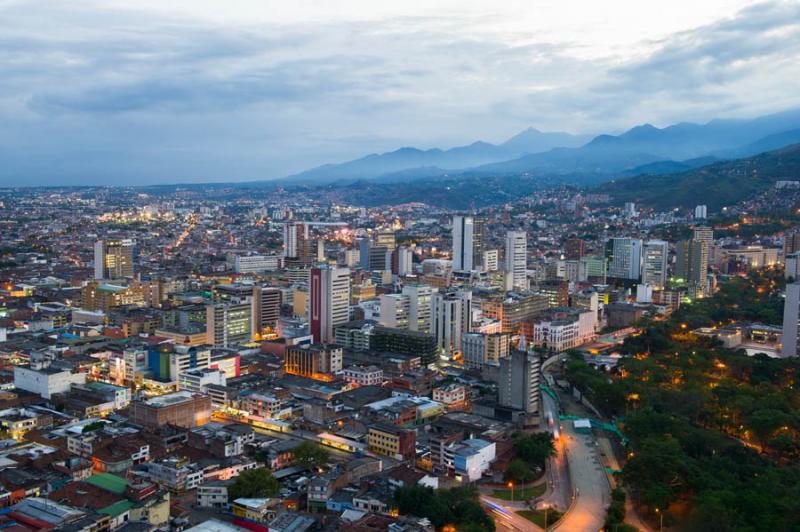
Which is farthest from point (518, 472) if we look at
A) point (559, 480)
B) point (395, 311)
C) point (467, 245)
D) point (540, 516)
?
point (467, 245)

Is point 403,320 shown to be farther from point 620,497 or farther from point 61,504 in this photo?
point 61,504

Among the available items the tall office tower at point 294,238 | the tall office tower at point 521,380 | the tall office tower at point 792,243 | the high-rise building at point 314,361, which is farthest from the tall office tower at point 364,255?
the tall office tower at point 521,380

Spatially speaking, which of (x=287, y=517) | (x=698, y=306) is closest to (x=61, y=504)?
(x=287, y=517)

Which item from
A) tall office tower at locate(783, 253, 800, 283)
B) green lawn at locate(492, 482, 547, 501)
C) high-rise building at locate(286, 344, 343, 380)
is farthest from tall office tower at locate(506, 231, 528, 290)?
green lawn at locate(492, 482, 547, 501)

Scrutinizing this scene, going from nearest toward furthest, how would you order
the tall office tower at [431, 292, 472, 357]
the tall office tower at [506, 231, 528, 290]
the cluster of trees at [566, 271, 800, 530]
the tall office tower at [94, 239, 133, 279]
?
1. the cluster of trees at [566, 271, 800, 530]
2. the tall office tower at [431, 292, 472, 357]
3. the tall office tower at [506, 231, 528, 290]
4. the tall office tower at [94, 239, 133, 279]

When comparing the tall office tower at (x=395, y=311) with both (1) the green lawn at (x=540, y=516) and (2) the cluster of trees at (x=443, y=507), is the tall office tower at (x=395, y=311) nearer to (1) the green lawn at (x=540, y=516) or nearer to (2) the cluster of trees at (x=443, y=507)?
(1) the green lawn at (x=540, y=516)

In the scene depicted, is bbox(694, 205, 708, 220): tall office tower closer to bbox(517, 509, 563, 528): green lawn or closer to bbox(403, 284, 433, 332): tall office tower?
bbox(403, 284, 433, 332): tall office tower

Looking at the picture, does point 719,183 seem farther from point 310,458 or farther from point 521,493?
point 310,458
